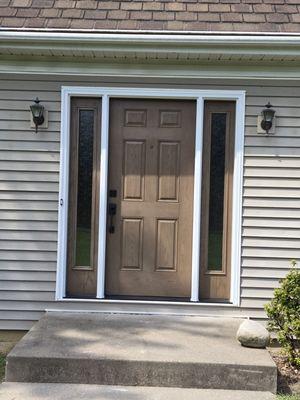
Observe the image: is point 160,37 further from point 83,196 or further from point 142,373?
point 142,373

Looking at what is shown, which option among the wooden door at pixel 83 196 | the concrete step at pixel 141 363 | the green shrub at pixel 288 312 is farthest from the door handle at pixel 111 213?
the green shrub at pixel 288 312

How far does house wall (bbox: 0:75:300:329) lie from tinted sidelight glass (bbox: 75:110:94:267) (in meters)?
0.23

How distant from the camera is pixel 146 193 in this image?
5164 mm

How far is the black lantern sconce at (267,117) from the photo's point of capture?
16.2 ft

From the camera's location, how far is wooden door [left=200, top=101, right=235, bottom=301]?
5125 mm

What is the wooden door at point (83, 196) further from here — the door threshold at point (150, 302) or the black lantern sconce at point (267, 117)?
the black lantern sconce at point (267, 117)

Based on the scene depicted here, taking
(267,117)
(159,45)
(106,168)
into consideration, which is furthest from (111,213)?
(267,117)

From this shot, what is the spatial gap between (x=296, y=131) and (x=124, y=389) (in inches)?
111

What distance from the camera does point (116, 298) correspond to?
5.11 metres

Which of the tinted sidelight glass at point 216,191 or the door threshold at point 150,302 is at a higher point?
the tinted sidelight glass at point 216,191

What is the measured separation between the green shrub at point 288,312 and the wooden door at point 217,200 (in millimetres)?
781

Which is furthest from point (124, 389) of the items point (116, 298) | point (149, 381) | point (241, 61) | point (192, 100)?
point (241, 61)

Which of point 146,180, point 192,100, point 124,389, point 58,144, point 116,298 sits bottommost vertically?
point 124,389

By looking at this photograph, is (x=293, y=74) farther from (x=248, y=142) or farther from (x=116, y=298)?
(x=116, y=298)
